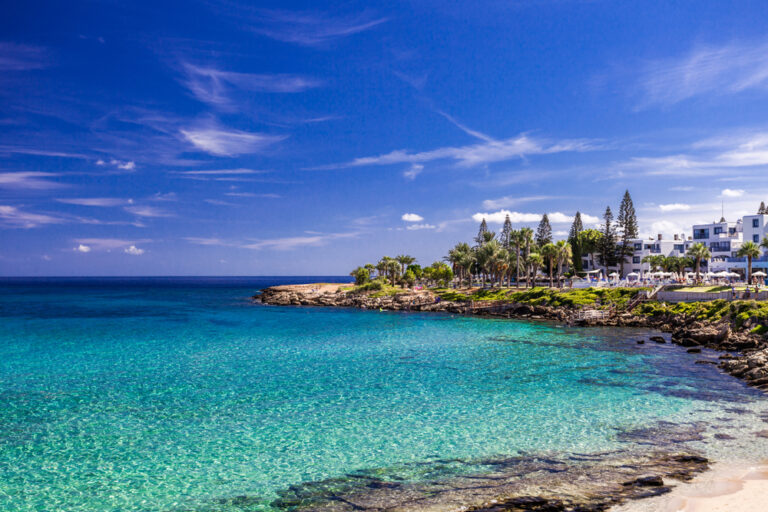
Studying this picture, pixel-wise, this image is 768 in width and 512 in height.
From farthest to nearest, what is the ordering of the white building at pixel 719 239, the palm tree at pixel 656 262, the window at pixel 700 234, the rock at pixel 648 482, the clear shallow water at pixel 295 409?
the window at pixel 700 234
the palm tree at pixel 656 262
the white building at pixel 719 239
the clear shallow water at pixel 295 409
the rock at pixel 648 482

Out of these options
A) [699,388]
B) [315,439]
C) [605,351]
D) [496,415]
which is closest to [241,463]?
[315,439]

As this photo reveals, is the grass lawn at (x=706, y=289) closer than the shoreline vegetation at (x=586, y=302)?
No

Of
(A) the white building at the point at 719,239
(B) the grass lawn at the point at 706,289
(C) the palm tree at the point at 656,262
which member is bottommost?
(B) the grass lawn at the point at 706,289

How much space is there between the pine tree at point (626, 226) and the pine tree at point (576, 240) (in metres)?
10.2

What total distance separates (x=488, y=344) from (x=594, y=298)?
3368 cm

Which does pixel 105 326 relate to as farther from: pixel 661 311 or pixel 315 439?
pixel 661 311

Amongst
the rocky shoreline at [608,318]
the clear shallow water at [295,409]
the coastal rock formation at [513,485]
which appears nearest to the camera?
the coastal rock formation at [513,485]

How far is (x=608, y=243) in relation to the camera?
12156 cm

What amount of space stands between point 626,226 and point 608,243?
6455mm

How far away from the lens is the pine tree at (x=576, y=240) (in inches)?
4975

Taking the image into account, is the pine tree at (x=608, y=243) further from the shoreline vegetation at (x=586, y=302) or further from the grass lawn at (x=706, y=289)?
the grass lawn at (x=706, y=289)

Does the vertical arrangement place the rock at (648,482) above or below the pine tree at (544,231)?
below

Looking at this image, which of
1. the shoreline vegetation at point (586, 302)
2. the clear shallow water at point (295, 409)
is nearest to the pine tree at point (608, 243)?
the shoreline vegetation at point (586, 302)

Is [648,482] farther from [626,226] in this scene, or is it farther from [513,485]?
[626,226]
